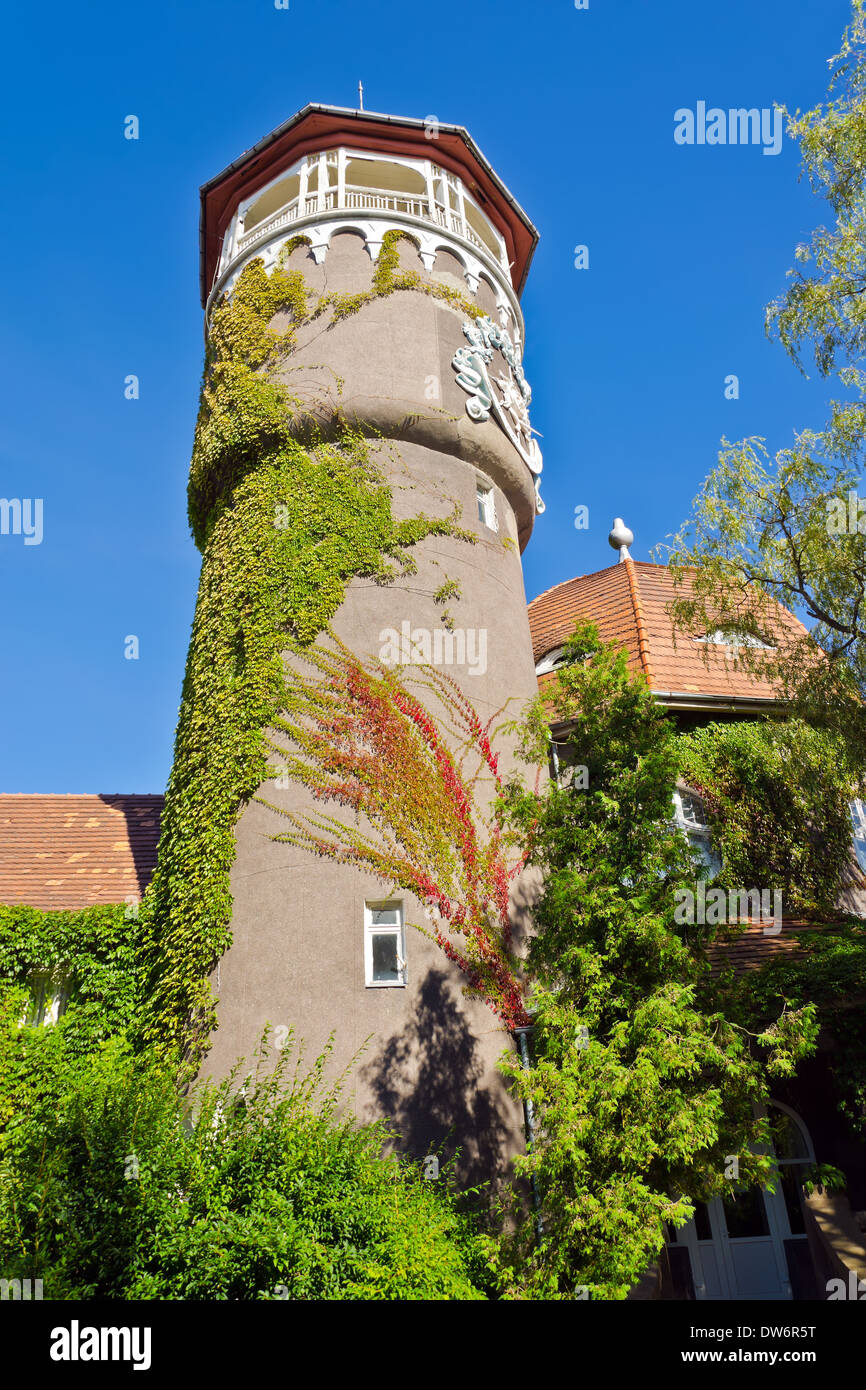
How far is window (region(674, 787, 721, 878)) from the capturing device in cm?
1653

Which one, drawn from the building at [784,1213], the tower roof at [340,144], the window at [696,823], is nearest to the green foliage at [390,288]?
the tower roof at [340,144]

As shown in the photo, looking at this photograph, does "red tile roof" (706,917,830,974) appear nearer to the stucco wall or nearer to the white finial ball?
the stucco wall

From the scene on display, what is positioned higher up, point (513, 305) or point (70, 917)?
point (513, 305)

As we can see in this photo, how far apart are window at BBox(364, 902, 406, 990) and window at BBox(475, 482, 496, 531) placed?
23.0ft

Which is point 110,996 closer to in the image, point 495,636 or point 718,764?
point 495,636

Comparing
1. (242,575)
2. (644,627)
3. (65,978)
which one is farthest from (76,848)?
(644,627)

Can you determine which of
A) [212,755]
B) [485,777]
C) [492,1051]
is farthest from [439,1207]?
[212,755]

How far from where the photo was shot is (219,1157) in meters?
8.51

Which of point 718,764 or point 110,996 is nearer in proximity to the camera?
point 110,996

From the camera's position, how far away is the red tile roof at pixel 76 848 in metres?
15.1

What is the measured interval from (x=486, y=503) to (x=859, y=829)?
9.08 metres

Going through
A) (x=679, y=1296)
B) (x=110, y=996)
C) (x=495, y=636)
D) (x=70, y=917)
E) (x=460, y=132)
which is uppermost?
(x=460, y=132)
